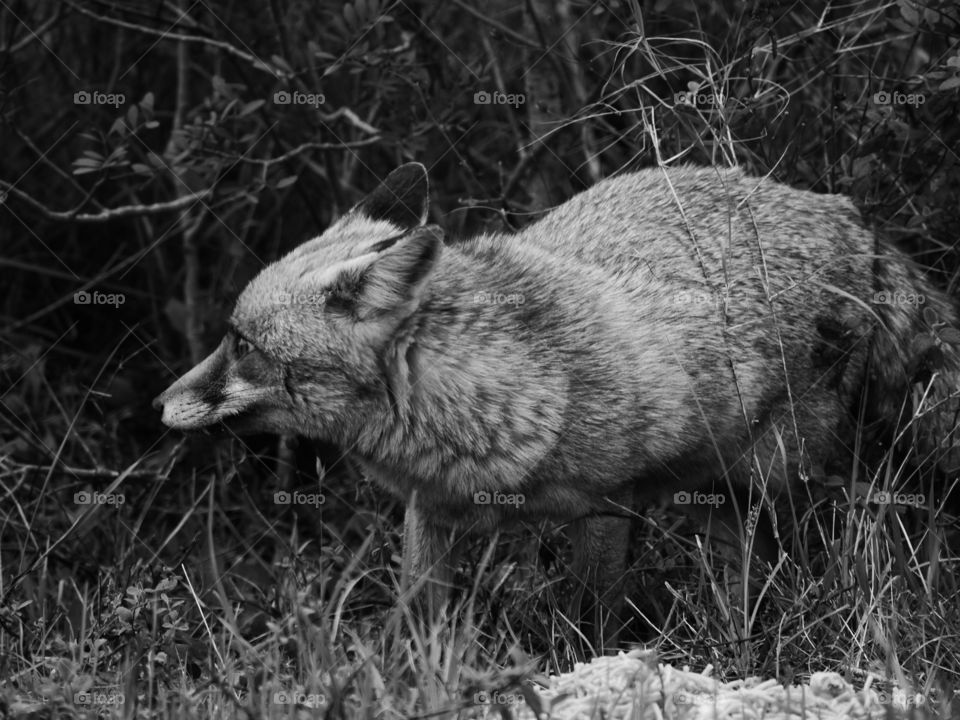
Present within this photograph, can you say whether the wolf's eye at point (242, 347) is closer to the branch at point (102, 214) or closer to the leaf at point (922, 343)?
the branch at point (102, 214)

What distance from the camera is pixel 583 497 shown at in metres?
4.67

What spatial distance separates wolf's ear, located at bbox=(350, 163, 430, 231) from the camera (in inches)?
201

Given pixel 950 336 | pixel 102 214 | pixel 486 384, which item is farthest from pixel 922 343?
pixel 102 214

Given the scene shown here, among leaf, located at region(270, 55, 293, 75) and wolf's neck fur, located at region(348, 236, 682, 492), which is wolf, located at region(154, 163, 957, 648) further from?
leaf, located at region(270, 55, 293, 75)

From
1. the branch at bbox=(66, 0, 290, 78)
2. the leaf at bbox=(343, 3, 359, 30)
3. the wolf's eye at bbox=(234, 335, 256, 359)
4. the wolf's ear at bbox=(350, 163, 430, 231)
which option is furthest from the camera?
the branch at bbox=(66, 0, 290, 78)

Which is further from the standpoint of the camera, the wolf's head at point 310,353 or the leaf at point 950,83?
the leaf at point 950,83

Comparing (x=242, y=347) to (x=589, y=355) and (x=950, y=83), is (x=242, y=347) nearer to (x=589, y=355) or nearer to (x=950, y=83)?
(x=589, y=355)

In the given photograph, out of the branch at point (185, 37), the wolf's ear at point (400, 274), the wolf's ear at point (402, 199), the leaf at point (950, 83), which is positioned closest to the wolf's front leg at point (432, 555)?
the wolf's ear at point (400, 274)

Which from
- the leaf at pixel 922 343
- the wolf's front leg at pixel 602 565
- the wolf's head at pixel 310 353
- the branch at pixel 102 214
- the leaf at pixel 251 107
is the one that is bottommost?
the wolf's front leg at pixel 602 565

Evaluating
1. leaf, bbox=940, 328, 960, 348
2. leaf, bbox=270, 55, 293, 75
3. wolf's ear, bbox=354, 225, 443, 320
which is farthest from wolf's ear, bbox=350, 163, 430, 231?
leaf, bbox=940, 328, 960, 348

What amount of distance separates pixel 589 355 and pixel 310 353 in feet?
3.64

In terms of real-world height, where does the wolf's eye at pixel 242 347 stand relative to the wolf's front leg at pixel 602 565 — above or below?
above

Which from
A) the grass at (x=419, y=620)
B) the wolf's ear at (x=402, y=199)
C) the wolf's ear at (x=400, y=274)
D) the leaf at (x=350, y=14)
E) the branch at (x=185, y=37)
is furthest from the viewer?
the branch at (x=185, y=37)

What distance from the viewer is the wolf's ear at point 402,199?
5113mm
